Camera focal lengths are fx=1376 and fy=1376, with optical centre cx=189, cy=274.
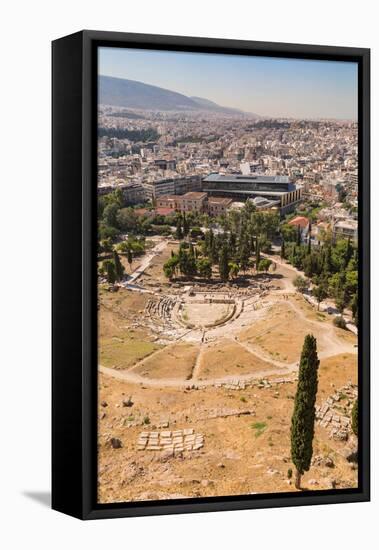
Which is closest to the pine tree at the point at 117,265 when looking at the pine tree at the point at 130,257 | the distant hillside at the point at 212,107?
the pine tree at the point at 130,257

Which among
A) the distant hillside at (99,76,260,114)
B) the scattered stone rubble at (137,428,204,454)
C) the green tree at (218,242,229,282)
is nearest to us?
the distant hillside at (99,76,260,114)

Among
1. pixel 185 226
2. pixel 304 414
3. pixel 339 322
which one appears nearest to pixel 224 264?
pixel 185 226

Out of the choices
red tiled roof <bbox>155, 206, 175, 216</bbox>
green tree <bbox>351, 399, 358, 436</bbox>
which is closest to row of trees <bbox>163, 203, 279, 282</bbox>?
red tiled roof <bbox>155, 206, 175, 216</bbox>

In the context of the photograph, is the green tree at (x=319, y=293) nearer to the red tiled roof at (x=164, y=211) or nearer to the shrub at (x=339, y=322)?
the shrub at (x=339, y=322)

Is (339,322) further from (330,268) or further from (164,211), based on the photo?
(164,211)

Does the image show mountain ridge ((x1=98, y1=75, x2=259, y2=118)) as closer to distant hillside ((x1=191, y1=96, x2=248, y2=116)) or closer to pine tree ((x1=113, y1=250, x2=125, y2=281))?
distant hillside ((x1=191, y1=96, x2=248, y2=116))

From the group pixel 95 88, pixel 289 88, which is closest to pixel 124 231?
pixel 95 88

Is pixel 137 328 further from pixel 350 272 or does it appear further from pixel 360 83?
pixel 360 83
